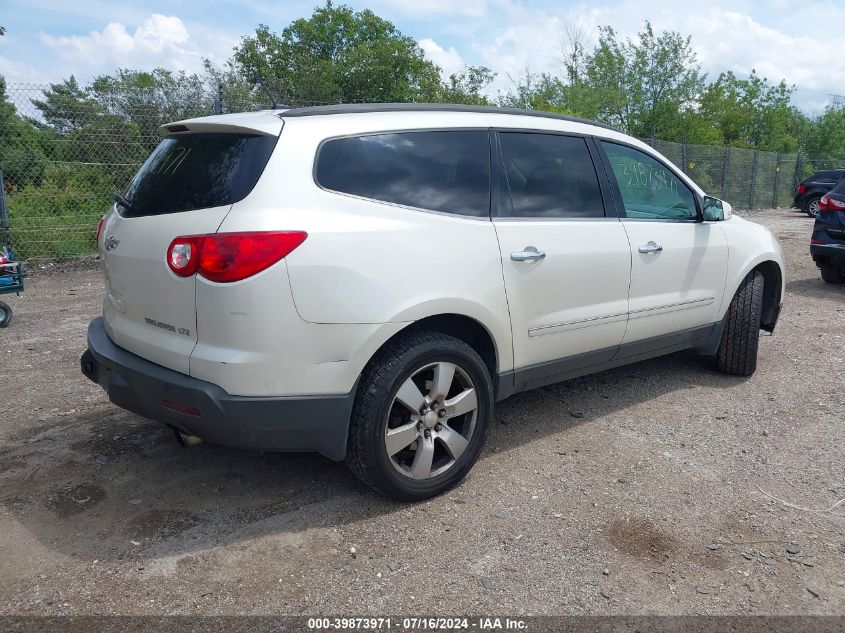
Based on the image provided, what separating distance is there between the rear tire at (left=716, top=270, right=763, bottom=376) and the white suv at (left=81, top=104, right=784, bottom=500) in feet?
4.49

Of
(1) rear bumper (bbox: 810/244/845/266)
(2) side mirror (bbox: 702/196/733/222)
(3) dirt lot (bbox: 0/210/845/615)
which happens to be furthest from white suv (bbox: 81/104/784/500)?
(1) rear bumper (bbox: 810/244/845/266)

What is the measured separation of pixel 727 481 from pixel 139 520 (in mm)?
2870

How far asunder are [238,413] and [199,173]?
109cm

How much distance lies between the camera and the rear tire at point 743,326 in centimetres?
514

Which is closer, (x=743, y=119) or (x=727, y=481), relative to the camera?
(x=727, y=481)

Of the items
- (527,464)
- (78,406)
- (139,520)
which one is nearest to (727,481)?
(527,464)

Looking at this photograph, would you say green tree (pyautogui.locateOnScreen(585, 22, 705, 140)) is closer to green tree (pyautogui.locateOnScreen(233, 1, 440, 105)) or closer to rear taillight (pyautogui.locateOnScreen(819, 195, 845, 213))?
green tree (pyautogui.locateOnScreen(233, 1, 440, 105))

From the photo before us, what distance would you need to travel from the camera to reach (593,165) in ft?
13.7

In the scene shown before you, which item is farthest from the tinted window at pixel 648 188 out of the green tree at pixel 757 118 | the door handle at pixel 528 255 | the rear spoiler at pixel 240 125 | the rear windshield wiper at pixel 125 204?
the green tree at pixel 757 118

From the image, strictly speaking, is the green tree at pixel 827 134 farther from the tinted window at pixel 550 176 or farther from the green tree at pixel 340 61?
the tinted window at pixel 550 176

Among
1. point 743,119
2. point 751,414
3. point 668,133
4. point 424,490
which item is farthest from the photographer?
point 743,119

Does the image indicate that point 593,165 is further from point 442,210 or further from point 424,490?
point 424,490

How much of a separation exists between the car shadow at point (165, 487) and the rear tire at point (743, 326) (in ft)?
4.28

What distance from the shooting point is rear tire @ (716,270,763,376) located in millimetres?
5137
